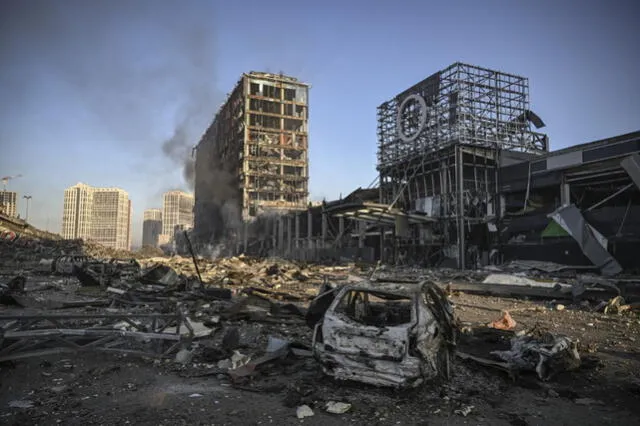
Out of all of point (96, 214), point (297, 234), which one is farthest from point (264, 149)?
point (96, 214)

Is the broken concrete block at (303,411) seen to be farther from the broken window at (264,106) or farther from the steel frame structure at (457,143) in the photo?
the broken window at (264,106)

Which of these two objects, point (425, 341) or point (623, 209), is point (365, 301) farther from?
point (623, 209)

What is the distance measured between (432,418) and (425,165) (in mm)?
27227

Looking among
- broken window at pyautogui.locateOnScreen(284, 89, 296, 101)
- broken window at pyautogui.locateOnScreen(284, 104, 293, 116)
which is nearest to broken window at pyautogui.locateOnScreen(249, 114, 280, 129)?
broken window at pyautogui.locateOnScreen(284, 104, 293, 116)

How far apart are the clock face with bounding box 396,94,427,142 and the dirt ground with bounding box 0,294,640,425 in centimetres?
2569

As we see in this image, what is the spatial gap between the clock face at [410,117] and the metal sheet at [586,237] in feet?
39.1

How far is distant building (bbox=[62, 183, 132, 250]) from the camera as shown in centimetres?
8912

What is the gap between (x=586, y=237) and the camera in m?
19.6

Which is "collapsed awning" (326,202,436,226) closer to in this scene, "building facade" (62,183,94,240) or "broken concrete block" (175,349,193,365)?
"broken concrete block" (175,349,193,365)

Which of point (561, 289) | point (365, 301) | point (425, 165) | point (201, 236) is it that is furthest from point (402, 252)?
point (201, 236)

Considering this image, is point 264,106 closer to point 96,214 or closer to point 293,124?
point 293,124

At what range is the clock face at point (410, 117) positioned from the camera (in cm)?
3029

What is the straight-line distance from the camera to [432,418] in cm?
416

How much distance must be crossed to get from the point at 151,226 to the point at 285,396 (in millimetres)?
125168
